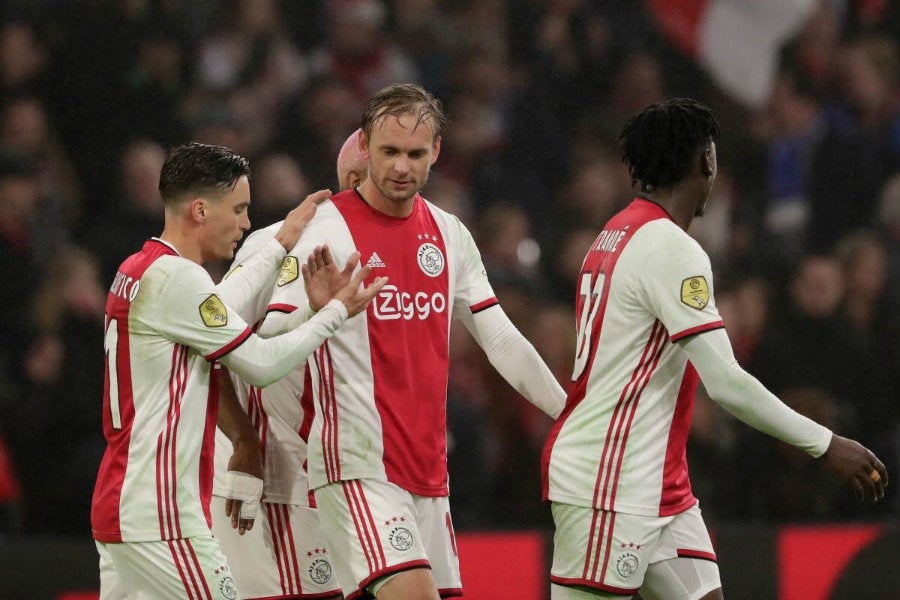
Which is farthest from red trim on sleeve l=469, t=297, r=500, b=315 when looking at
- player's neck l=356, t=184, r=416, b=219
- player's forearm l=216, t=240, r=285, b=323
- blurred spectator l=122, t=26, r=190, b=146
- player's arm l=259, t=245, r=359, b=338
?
blurred spectator l=122, t=26, r=190, b=146

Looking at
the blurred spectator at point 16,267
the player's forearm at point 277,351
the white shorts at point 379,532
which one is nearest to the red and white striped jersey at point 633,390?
the white shorts at point 379,532

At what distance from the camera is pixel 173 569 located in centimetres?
347

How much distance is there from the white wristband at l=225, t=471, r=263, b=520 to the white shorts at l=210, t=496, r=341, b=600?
0.59 ft

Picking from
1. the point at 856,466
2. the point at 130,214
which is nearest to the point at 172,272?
the point at 856,466

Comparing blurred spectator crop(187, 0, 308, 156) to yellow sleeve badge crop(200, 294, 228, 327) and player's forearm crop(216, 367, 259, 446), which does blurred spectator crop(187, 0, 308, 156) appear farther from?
yellow sleeve badge crop(200, 294, 228, 327)

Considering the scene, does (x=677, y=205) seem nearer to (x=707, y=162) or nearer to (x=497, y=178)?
(x=707, y=162)

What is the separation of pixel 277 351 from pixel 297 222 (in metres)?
0.54

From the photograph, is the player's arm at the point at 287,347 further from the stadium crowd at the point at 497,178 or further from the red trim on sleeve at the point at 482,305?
the stadium crowd at the point at 497,178

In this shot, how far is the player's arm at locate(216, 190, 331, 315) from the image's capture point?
3947 millimetres

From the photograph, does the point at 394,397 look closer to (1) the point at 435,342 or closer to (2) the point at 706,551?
(1) the point at 435,342

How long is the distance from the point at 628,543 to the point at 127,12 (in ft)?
15.7

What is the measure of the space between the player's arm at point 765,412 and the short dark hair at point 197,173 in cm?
135

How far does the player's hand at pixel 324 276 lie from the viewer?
376cm

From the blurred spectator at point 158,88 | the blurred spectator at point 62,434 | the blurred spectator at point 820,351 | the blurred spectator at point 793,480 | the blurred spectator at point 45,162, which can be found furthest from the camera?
the blurred spectator at point 820,351
